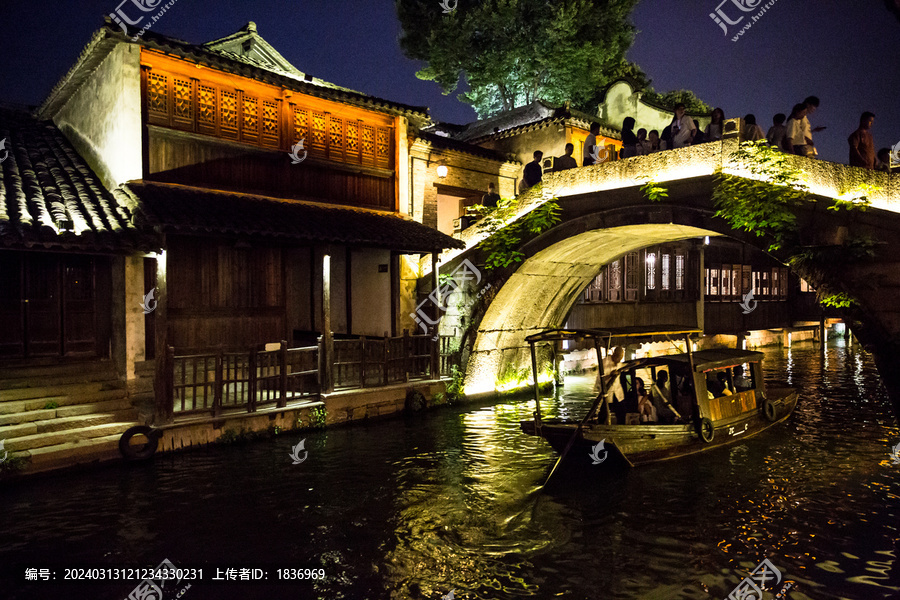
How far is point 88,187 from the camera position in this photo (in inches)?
468

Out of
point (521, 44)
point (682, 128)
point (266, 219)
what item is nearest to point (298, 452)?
point (266, 219)

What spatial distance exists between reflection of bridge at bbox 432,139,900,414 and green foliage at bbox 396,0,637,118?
39.9ft

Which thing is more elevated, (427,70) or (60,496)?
(427,70)

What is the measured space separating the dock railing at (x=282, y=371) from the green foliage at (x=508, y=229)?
9.45 ft

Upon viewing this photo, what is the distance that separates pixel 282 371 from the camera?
1262 cm

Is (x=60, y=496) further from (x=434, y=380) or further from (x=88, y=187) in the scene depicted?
(x=434, y=380)

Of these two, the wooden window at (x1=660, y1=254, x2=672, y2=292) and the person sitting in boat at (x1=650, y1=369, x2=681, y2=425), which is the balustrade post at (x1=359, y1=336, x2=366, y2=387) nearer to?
the person sitting in boat at (x1=650, y1=369, x2=681, y2=425)

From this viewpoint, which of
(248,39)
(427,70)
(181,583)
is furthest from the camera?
(427,70)

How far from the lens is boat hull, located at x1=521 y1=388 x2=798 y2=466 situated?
10359 millimetres

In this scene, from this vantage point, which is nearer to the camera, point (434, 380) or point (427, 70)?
point (434, 380)

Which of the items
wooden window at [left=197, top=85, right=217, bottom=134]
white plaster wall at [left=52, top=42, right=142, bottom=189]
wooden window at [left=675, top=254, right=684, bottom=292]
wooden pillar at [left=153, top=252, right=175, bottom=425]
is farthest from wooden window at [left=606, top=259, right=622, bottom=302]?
white plaster wall at [left=52, top=42, right=142, bottom=189]

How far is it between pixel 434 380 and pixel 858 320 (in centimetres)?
944

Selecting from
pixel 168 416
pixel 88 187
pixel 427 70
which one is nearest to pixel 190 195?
pixel 88 187

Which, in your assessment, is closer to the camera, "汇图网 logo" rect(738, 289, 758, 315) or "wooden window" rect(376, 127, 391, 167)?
"wooden window" rect(376, 127, 391, 167)
